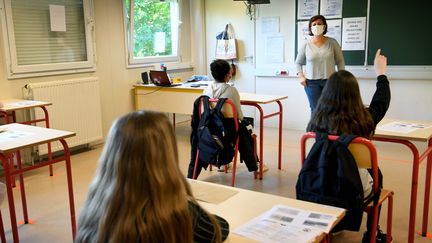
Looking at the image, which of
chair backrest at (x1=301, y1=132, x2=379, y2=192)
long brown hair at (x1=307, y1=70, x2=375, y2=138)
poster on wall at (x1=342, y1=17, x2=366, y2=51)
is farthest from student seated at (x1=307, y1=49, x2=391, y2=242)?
poster on wall at (x1=342, y1=17, x2=366, y2=51)

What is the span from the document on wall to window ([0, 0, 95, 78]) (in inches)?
146

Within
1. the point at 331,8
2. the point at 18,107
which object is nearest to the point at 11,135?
the point at 18,107

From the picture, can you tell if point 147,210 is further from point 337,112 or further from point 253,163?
point 253,163

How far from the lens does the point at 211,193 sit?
1795 millimetres

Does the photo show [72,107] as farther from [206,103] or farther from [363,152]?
[363,152]

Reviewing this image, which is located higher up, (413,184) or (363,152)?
(363,152)

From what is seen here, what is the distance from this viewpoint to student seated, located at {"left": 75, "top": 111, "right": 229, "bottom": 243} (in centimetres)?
103

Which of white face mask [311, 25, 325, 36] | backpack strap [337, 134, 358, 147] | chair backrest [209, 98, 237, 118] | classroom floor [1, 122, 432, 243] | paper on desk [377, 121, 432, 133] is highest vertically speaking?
white face mask [311, 25, 325, 36]

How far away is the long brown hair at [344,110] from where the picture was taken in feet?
7.07

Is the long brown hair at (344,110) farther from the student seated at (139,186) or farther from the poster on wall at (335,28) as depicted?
the poster on wall at (335,28)

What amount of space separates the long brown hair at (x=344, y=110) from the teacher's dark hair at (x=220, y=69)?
1432 mm

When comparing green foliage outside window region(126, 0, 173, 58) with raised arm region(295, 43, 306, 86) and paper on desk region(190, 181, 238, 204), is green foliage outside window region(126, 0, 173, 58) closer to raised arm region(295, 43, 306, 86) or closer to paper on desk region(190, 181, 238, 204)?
raised arm region(295, 43, 306, 86)

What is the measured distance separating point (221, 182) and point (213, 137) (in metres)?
0.73

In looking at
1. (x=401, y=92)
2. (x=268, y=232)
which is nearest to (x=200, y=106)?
(x=268, y=232)
